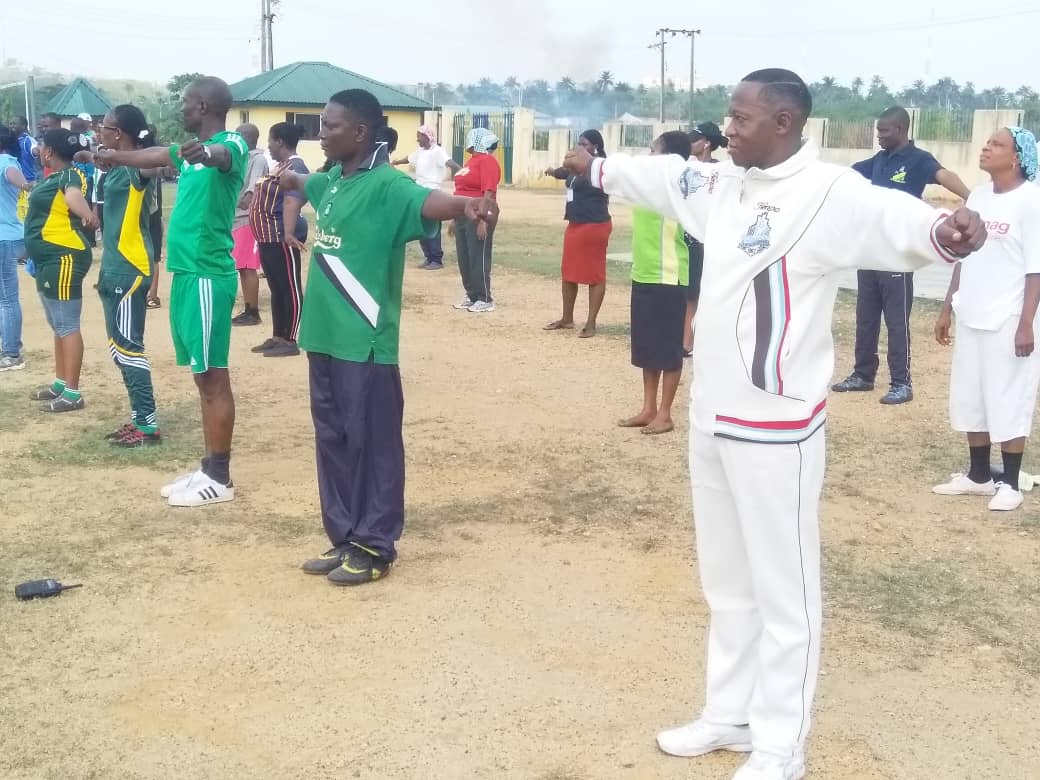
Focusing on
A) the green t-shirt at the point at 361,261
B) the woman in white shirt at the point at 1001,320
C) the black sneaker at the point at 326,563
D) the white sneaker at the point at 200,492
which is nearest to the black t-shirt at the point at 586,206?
the woman in white shirt at the point at 1001,320

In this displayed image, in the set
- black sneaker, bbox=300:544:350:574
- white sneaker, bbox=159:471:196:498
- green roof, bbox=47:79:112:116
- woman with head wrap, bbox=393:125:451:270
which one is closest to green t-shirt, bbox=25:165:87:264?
white sneaker, bbox=159:471:196:498

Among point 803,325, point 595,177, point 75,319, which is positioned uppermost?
point 595,177

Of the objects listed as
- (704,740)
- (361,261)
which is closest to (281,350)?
(361,261)

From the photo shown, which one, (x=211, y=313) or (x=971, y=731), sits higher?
(x=211, y=313)

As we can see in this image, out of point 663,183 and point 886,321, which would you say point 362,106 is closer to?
point 663,183

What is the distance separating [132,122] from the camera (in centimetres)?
643

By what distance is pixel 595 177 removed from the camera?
3.81 m

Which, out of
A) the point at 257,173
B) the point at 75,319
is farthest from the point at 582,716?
the point at 257,173

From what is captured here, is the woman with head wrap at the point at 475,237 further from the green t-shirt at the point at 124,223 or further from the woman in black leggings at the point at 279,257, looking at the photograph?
the green t-shirt at the point at 124,223

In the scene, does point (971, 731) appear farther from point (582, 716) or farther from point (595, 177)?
point (595, 177)

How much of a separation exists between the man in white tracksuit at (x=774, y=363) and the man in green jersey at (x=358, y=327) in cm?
161

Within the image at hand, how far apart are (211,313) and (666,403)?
3.10 meters

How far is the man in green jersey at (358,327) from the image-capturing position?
187 inches

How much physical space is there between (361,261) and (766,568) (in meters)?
2.28
